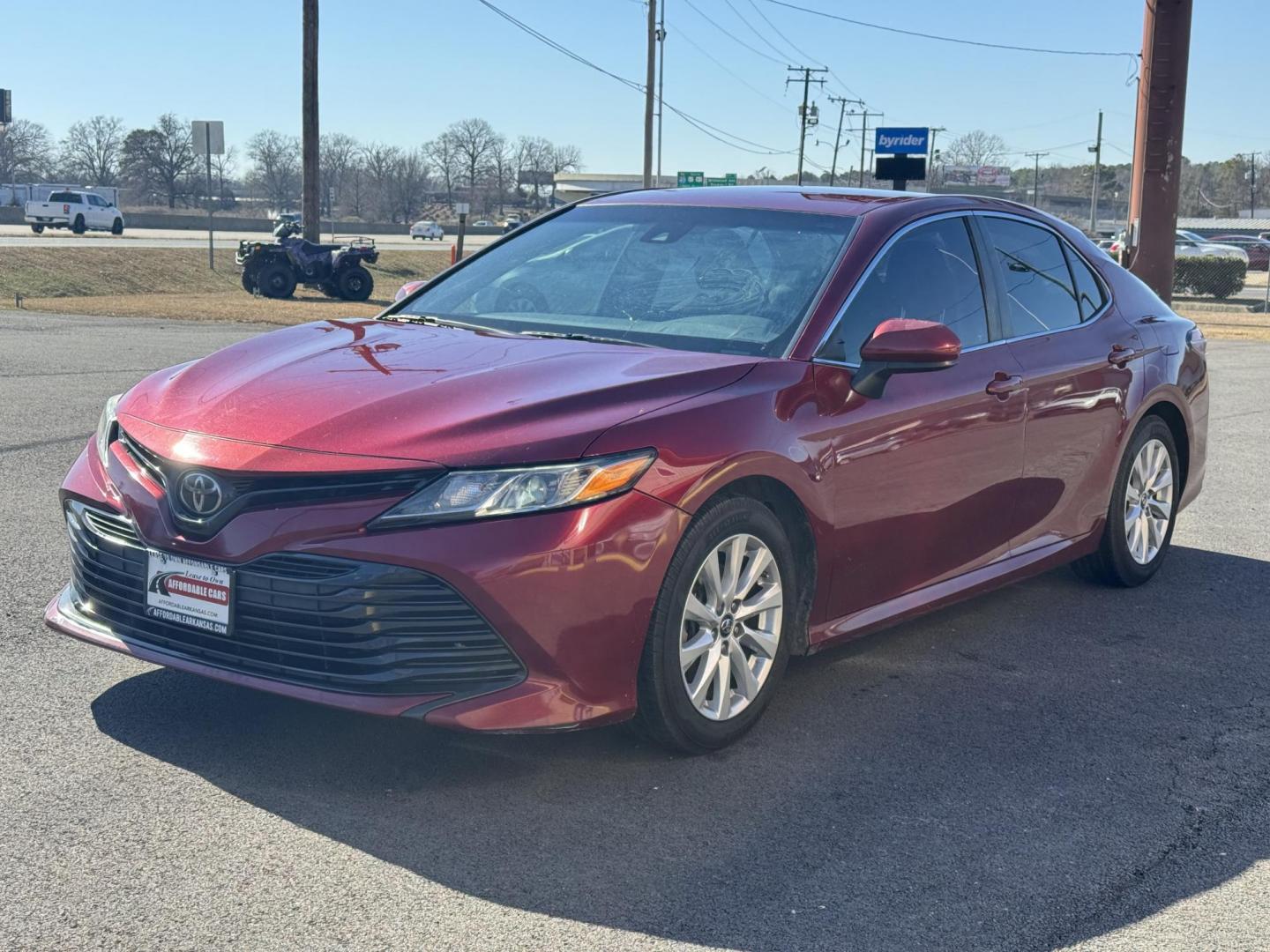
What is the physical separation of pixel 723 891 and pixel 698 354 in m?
1.71

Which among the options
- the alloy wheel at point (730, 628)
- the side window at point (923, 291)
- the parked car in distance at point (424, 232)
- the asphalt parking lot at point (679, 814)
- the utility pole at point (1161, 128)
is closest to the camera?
the asphalt parking lot at point (679, 814)

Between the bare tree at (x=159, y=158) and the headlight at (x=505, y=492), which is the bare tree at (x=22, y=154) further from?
the headlight at (x=505, y=492)

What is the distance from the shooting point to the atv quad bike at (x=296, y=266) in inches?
1113

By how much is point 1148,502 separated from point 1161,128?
13617mm

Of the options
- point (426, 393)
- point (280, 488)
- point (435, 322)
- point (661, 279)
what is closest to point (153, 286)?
point (435, 322)

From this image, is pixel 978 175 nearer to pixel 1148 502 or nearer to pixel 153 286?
pixel 153 286

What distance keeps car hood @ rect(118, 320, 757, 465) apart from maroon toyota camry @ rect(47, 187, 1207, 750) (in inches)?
0.5

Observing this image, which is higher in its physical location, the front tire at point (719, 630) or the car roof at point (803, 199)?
the car roof at point (803, 199)

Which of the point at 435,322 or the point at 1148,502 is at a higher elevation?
the point at 435,322

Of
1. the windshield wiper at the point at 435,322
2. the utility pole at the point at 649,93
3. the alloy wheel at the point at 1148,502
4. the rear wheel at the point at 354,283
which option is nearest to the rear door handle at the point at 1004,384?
the alloy wheel at the point at 1148,502

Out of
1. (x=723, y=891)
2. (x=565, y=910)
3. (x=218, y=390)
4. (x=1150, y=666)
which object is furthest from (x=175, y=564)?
(x=1150, y=666)

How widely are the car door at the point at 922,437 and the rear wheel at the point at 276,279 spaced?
24.6m

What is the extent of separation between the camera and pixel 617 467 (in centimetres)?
365

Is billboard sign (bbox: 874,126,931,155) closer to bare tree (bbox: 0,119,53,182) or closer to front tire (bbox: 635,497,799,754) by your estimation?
front tire (bbox: 635,497,799,754)
